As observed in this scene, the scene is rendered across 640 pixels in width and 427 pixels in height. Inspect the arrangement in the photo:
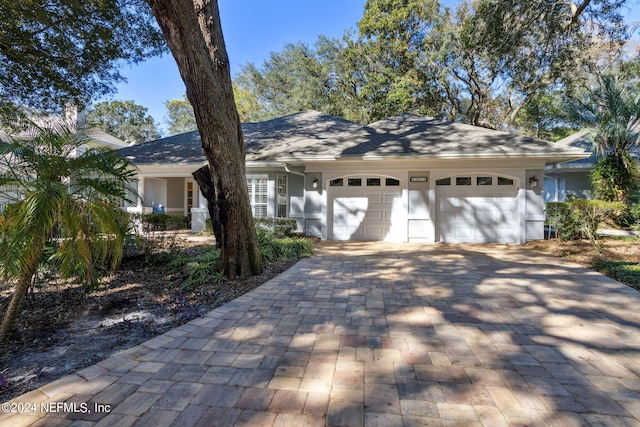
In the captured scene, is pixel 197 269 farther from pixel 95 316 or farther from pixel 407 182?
pixel 407 182

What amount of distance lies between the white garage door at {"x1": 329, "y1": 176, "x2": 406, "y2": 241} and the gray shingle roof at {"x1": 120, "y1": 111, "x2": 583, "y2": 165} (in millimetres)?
1093

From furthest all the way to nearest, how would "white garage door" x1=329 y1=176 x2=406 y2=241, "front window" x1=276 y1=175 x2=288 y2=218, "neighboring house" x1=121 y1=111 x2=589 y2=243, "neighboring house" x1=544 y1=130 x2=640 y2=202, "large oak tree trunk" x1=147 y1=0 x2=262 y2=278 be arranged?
"neighboring house" x1=544 y1=130 x2=640 y2=202
"front window" x1=276 y1=175 x2=288 y2=218
"white garage door" x1=329 y1=176 x2=406 y2=241
"neighboring house" x1=121 y1=111 x2=589 y2=243
"large oak tree trunk" x1=147 y1=0 x2=262 y2=278

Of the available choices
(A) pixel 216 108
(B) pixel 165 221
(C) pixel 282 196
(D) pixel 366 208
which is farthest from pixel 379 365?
(B) pixel 165 221

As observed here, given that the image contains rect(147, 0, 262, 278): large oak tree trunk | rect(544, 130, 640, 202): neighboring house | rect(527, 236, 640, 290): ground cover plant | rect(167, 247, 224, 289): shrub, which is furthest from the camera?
rect(544, 130, 640, 202): neighboring house

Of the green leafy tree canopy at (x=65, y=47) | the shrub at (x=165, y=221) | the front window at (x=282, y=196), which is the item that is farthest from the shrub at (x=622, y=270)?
the green leafy tree canopy at (x=65, y=47)

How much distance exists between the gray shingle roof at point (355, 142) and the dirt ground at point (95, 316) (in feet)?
16.6

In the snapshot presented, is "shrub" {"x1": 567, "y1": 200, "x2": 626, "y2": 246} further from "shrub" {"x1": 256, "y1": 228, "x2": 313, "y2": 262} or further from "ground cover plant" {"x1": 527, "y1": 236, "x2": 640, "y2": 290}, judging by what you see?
"shrub" {"x1": 256, "y1": 228, "x2": 313, "y2": 262}

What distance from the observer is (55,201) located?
2480 millimetres

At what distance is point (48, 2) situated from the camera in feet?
23.3

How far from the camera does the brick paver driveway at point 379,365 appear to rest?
1.79 metres

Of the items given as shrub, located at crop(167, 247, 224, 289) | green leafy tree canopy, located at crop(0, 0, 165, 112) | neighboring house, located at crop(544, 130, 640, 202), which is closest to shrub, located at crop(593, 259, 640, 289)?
shrub, located at crop(167, 247, 224, 289)

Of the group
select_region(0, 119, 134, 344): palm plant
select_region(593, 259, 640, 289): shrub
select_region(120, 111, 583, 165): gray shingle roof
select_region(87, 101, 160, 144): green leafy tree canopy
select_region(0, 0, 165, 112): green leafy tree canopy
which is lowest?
select_region(593, 259, 640, 289): shrub

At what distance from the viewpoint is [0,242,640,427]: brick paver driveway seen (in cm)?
179

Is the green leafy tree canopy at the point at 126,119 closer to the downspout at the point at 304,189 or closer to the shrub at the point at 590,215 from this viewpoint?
the downspout at the point at 304,189
